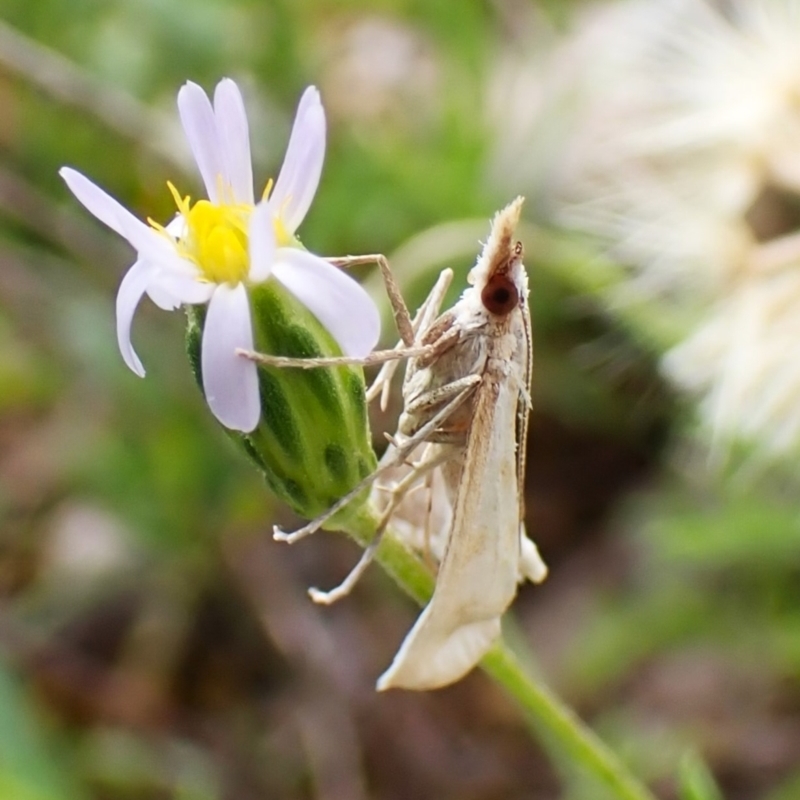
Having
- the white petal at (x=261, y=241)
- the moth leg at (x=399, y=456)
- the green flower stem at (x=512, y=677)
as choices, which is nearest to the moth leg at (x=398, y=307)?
the moth leg at (x=399, y=456)

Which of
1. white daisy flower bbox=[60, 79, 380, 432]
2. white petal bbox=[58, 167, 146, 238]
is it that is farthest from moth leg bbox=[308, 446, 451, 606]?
white petal bbox=[58, 167, 146, 238]

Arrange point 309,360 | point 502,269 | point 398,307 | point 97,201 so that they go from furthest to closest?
point 398,307
point 502,269
point 309,360
point 97,201

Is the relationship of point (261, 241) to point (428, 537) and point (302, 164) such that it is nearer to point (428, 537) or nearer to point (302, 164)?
point (302, 164)

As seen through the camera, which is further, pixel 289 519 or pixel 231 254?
pixel 289 519

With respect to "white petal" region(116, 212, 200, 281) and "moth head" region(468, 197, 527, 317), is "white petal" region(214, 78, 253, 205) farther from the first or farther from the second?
"moth head" region(468, 197, 527, 317)

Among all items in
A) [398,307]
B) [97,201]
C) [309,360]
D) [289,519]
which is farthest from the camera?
[289,519]

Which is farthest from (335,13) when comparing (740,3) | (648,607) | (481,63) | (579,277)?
(648,607)

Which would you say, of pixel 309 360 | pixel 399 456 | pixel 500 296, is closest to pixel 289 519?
pixel 399 456
